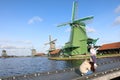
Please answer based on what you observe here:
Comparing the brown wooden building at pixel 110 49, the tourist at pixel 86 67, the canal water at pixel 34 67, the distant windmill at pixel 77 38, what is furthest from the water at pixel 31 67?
the brown wooden building at pixel 110 49

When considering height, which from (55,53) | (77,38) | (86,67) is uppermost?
(77,38)

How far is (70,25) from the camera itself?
9750 centimetres

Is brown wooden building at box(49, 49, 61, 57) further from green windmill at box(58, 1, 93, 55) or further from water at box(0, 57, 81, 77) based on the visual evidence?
water at box(0, 57, 81, 77)

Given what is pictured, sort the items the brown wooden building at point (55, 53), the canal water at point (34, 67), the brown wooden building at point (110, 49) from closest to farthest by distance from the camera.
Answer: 1. the canal water at point (34, 67)
2. the brown wooden building at point (110, 49)
3. the brown wooden building at point (55, 53)

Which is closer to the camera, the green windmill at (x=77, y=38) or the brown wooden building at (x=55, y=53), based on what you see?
the green windmill at (x=77, y=38)

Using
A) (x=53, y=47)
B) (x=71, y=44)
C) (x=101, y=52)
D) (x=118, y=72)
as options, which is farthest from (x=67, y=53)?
(x=118, y=72)

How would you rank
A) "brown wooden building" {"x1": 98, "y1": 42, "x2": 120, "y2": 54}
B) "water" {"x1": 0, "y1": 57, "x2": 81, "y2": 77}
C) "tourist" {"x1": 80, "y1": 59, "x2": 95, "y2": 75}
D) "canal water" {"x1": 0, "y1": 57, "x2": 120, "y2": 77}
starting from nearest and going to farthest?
"tourist" {"x1": 80, "y1": 59, "x2": 95, "y2": 75} < "canal water" {"x1": 0, "y1": 57, "x2": 120, "y2": 77} < "water" {"x1": 0, "y1": 57, "x2": 81, "y2": 77} < "brown wooden building" {"x1": 98, "y1": 42, "x2": 120, "y2": 54}

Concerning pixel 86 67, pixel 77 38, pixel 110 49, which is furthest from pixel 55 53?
pixel 86 67

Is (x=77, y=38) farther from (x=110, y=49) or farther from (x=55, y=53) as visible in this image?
(x=55, y=53)

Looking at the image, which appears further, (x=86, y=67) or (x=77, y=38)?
(x=77, y=38)

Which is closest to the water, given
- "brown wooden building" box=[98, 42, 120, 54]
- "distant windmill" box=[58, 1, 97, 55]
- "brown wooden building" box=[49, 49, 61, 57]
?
"distant windmill" box=[58, 1, 97, 55]

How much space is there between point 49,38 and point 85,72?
148292 mm

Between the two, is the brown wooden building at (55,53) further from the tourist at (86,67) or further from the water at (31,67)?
the tourist at (86,67)

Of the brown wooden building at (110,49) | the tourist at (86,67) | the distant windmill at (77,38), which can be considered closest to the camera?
the tourist at (86,67)
